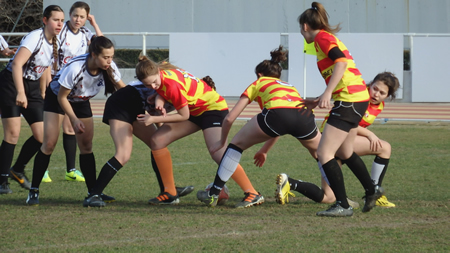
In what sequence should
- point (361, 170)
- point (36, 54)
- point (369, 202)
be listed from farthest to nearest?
1. point (36, 54)
2. point (361, 170)
3. point (369, 202)

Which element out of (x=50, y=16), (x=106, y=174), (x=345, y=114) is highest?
(x=50, y=16)

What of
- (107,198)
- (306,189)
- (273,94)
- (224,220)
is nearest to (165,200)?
(107,198)

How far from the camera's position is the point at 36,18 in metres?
27.6

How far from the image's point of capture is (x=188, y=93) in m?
5.20

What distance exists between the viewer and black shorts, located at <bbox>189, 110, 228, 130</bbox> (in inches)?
210

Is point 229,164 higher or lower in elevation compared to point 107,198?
higher

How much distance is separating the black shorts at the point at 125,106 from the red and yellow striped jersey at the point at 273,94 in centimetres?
108

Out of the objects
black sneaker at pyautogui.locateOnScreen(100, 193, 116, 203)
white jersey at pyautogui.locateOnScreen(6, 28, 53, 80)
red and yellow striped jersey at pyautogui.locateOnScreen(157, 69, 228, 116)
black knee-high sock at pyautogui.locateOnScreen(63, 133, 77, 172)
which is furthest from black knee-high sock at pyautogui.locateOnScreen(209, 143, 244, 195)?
black knee-high sock at pyautogui.locateOnScreen(63, 133, 77, 172)

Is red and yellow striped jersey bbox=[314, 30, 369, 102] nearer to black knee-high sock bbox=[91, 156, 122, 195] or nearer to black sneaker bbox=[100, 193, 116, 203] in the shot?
black knee-high sock bbox=[91, 156, 122, 195]

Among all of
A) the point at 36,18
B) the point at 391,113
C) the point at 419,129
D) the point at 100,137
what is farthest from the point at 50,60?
the point at 36,18

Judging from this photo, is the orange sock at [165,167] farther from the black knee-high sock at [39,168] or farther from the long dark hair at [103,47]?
the black knee-high sock at [39,168]

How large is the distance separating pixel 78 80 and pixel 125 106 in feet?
→ 1.56

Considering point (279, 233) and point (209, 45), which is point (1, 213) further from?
point (209, 45)

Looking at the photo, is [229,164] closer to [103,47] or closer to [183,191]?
[183,191]
